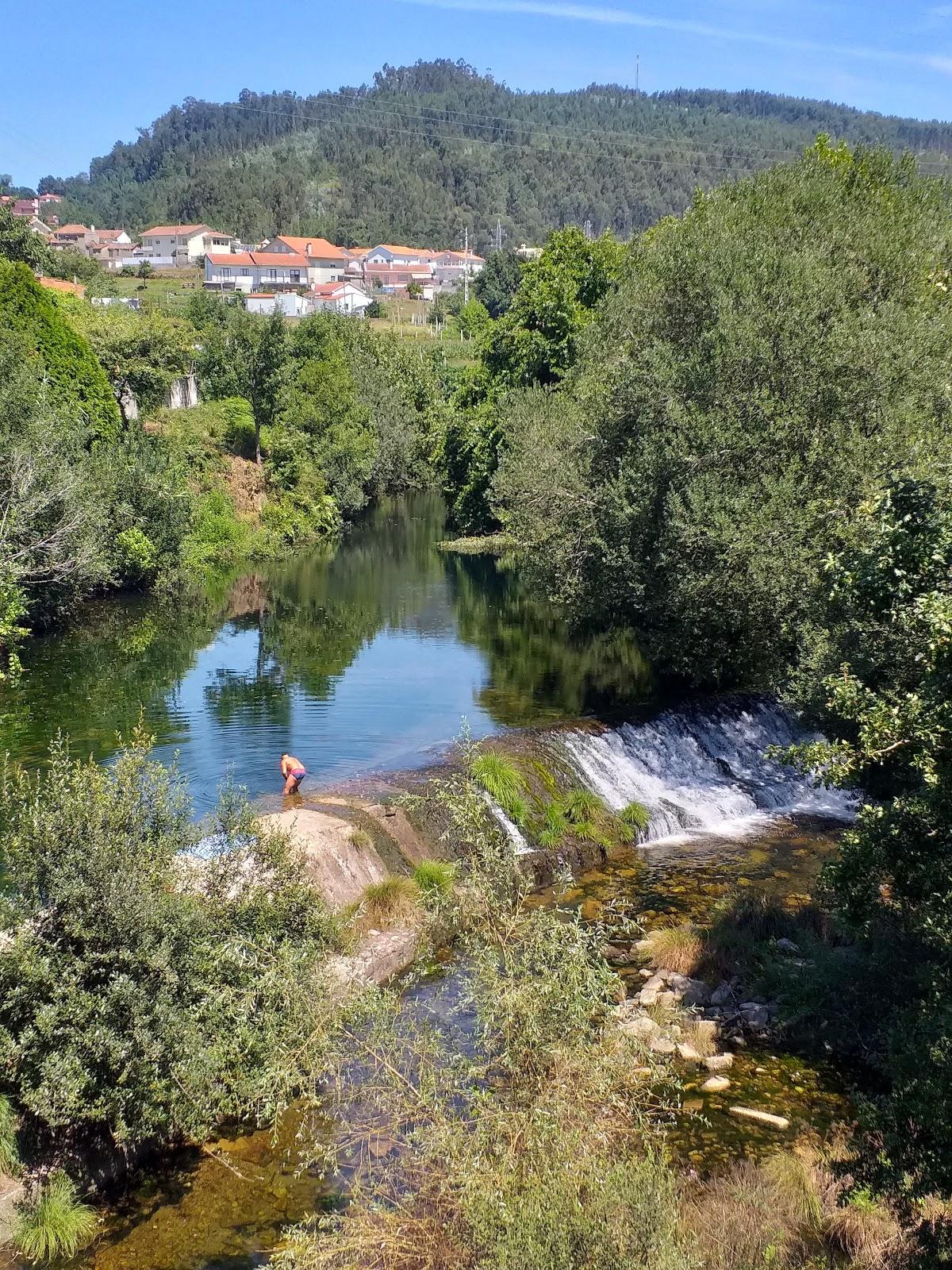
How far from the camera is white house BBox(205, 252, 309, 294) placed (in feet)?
480

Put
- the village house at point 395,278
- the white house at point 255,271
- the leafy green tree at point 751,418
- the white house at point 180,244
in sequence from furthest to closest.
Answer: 1. the village house at point 395,278
2. the white house at point 180,244
3. the white house at point 255,271
4. the leafy green tree at point 751,418

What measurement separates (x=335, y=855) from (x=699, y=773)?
32.1 ft

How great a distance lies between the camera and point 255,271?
15288 cm

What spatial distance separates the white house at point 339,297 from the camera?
5561 inches

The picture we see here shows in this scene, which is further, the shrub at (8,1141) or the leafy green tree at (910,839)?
the shrub at (8,1141)

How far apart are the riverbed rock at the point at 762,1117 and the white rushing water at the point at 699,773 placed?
8.81 metres

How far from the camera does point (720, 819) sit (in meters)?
21.5

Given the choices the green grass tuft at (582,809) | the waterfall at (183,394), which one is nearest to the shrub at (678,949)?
the green grass tuft at (582,809)

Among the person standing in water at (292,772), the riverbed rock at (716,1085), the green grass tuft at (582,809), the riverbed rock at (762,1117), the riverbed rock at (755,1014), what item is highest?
the person standing in water at (292,772)

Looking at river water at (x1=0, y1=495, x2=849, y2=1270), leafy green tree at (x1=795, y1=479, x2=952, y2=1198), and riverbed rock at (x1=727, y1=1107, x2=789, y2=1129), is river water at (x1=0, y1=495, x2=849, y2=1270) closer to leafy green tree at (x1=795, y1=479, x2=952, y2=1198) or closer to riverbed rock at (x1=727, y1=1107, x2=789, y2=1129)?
riverbed rock at (x1=727, y1=1107, x2=789, y2=1129)

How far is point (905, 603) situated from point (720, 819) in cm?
1163

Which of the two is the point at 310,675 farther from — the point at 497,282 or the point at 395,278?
the point at 395,278

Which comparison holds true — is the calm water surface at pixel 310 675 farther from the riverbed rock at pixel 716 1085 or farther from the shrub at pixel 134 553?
the riverbed rock at pixel 716 1085

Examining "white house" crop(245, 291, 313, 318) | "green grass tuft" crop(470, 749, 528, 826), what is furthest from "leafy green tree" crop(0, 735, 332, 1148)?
"white house" crop(245, 291, 313, 318)
